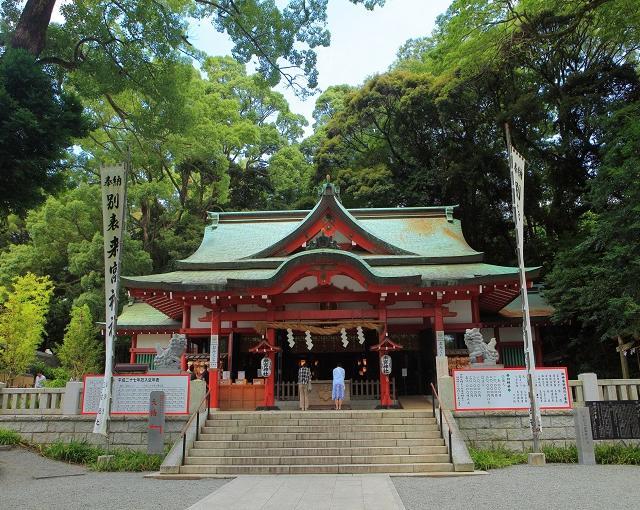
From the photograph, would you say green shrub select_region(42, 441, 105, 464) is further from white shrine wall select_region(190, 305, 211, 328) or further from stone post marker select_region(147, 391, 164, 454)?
white shrine wall select_region(190, 305, 211, 328)

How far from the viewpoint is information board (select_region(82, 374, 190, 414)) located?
11.2 m

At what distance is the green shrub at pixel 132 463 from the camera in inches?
389

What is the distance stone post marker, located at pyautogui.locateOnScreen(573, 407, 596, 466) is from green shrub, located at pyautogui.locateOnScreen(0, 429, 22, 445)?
11882mm

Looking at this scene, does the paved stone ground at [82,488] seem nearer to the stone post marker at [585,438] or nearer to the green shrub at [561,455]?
the green shrub at [561,455]

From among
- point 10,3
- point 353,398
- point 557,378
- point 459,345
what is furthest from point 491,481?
point 10,3

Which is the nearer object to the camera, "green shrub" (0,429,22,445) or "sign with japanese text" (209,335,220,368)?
"green shrub" (0,429,22,445)

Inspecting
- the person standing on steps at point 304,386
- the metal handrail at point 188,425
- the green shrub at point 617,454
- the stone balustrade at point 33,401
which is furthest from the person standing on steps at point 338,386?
the stone balustrade at point 33,401

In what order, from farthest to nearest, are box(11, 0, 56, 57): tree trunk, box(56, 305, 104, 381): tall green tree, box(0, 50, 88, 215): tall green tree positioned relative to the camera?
box(56, 305, 104, 381): tall green tree
box(11, 0, 56, 57): tree trunk
box(0, 50, 88, 215): tall green tree

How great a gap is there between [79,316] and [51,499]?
16.4m

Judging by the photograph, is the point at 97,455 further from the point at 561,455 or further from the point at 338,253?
the point at 561,455

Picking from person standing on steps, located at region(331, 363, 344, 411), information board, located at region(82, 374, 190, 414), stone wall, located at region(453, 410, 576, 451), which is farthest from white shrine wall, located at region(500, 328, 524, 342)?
information board, located at region(82, 374, 190, 414)

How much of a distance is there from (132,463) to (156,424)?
0.92 meters

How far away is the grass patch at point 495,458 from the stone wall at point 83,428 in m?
6.22

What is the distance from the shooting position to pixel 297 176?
3534cm
